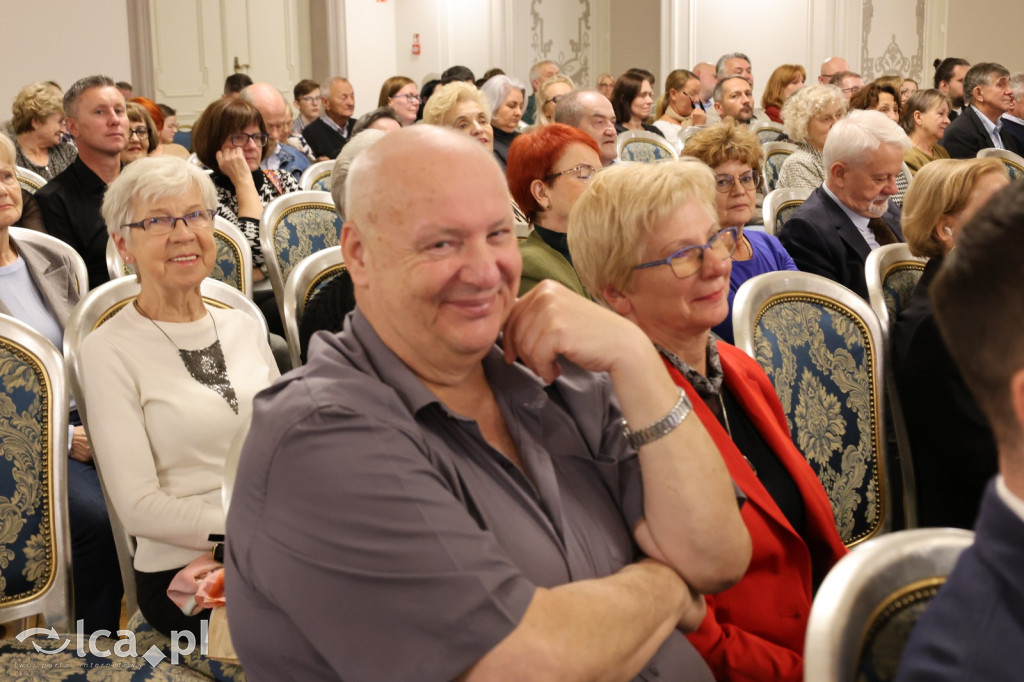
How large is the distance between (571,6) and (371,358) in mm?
11731

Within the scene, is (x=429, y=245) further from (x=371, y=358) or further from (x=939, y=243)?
(x=939, y=243)

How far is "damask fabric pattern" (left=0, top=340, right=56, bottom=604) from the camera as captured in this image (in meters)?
1.71

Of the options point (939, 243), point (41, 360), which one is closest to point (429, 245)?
point (41, 360)

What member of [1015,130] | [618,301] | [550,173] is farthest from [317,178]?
[1015,130]

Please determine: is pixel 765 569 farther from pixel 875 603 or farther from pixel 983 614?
pixel 983 614

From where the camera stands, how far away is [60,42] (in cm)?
823

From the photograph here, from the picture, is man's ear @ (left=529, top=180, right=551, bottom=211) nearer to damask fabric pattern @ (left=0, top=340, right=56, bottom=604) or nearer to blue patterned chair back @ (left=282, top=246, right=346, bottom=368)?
blue patterned chair back @ (left=282, top=246, right=346, bottom=368)

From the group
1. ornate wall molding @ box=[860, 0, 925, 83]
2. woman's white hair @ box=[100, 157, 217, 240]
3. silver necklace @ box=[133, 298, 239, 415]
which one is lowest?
silver necklace @ box=[133, 298, 239, 415]

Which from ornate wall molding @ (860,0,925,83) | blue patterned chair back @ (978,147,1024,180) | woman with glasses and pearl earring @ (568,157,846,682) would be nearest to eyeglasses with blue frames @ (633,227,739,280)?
woman with glasses and pearl earring @ (568,157,846,682)

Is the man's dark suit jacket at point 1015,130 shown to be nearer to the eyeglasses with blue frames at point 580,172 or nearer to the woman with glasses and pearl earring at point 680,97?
the woman with glasses and pearl earring at point 680,97

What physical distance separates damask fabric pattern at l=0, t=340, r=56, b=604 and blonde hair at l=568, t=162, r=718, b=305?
0.96 m

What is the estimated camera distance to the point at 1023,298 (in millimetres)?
749

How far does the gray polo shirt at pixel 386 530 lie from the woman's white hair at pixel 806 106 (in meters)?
4.33

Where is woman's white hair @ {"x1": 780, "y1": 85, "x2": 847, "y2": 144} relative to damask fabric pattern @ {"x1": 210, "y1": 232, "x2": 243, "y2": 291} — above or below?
above
